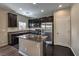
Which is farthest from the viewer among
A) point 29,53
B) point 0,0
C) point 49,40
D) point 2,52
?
point 49,40

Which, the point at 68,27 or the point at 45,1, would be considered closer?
the point at 45,1

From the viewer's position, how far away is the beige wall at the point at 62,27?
2.09 meters

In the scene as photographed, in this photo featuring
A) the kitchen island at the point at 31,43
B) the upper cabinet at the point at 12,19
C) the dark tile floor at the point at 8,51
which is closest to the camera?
the dark tile floor at the point at 8,51

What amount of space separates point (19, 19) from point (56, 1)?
89cm

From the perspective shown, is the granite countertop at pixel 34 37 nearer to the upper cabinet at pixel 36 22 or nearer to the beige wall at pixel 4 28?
the upper cabinet at pixel 36 22

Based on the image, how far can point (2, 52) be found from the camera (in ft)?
5.91

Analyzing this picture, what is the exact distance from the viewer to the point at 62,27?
88.7 inches

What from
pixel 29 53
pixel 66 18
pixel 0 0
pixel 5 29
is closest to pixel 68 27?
pixel 66 18

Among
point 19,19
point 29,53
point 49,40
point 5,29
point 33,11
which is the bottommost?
point 29,53

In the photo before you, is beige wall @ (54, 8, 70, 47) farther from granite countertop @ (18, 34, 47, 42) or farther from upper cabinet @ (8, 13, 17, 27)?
upper cabinet @ (8, 13, 17, 27)

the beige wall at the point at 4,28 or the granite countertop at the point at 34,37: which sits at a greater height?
the beige wall at the point at 4,28

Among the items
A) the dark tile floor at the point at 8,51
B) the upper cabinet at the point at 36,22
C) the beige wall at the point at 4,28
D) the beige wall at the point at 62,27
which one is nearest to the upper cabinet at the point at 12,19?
the beige wall at the point at 4,28

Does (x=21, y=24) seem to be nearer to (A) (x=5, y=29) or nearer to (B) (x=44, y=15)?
(A) (x=5, y=29)

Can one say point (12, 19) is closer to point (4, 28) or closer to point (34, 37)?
point (4, 28)
